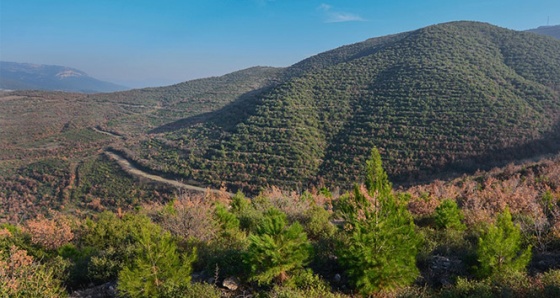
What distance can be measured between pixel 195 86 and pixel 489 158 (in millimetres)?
99261

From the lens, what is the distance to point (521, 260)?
7926 millimetres

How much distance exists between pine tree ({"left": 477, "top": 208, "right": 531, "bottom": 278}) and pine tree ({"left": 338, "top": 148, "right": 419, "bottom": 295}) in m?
2.06

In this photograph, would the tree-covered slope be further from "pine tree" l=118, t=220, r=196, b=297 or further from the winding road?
"pine tree" l=118, t=220, r=196, b=297

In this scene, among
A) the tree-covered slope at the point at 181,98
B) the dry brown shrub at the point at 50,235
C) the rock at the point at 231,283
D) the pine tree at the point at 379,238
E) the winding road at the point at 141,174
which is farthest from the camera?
the tree-covered slope at the point at 181,98

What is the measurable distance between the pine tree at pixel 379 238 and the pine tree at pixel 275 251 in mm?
1470

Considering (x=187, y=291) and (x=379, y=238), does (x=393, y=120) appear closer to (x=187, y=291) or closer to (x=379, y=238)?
(x=379, y=238)

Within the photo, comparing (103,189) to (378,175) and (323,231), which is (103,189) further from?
(378,175)

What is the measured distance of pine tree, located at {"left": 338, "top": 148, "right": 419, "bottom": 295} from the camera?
6.96 metres

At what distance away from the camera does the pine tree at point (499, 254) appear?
7.75 meters

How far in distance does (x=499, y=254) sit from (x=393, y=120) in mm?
41593

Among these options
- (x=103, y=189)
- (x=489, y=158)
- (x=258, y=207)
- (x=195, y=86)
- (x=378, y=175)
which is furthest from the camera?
(x=195, y=86)

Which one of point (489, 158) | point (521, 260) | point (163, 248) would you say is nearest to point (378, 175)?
point (521, 260)

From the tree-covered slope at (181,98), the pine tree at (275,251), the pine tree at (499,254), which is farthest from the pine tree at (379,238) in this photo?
the tree-covered slope at (181,98)

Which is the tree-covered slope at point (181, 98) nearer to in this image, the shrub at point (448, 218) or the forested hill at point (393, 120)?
the forested hill at point (393, 120)
